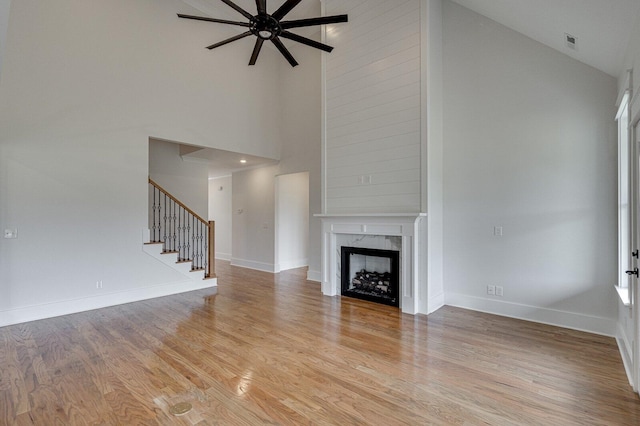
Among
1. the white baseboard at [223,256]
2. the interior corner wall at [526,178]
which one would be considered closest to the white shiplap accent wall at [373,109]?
the interior corner wall at [526,178]

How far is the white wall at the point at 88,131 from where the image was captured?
3951 mm

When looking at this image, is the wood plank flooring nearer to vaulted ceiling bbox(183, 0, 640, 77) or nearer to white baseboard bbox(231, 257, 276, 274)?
vaulted ceiling bbox(183, 0, 640, 77)

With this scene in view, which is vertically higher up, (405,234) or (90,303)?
(405,234)

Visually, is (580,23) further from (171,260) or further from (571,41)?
(171,260)

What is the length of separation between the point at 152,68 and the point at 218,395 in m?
5.12

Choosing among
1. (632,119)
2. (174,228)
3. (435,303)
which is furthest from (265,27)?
(174,228)

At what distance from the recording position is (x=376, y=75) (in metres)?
4.71

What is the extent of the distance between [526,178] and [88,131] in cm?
605

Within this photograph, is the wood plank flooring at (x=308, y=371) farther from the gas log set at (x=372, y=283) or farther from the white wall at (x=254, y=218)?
the white wall at (x=254, y=218)

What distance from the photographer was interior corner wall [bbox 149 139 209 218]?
674 centimetres

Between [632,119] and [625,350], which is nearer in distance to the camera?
[632,119]

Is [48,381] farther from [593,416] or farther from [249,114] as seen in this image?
[249,114]

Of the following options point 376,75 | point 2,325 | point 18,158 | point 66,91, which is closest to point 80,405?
point 2,325

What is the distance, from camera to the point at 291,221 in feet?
25.6
